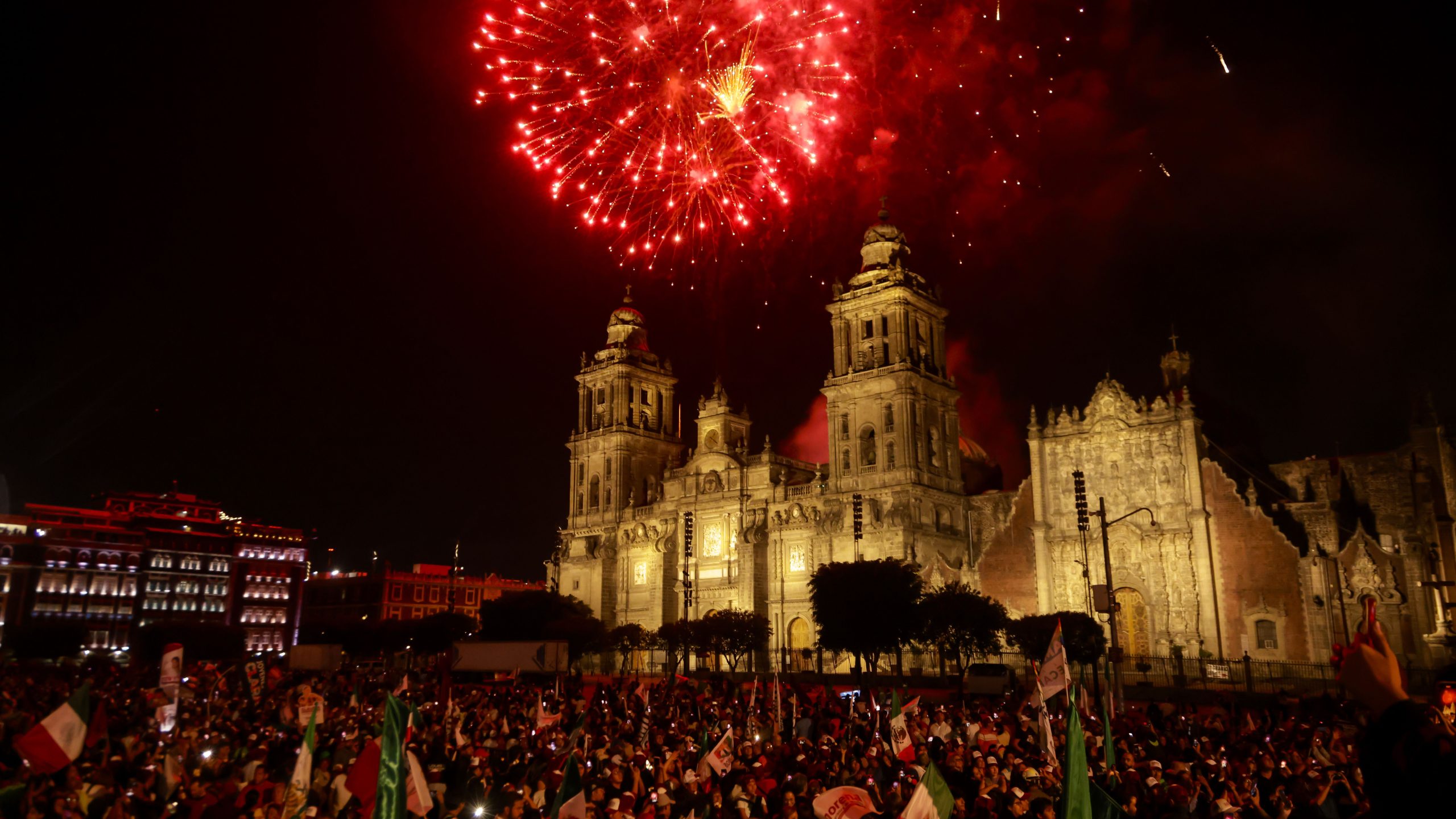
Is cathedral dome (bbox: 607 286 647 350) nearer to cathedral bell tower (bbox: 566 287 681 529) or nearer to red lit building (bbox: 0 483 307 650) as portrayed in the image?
cathedral bell tower (bbox: 566 287 681 529)

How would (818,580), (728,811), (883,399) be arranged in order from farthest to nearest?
1. (883,399)
2. (818,580)
3. (728,811)

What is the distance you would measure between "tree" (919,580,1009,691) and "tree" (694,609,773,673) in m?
13.5

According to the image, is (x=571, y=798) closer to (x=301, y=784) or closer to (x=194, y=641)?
(x=301, y=784)

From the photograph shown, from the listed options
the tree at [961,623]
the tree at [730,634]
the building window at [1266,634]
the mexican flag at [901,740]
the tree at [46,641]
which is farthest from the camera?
the tree at [46,641]

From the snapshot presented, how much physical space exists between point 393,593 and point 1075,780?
128971 millimetres

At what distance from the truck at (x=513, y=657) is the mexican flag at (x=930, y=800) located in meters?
33.5

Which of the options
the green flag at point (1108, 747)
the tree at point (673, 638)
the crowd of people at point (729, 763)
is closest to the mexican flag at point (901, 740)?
the crowd of people at point (729, 763)

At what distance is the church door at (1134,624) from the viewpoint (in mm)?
54375

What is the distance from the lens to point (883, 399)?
222ft

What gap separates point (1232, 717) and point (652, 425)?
216 feet

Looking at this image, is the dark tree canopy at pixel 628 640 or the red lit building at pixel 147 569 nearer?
the dark tree canopy at pixel 628 640

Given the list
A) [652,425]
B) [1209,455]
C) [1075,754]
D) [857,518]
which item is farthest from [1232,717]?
[652,425]

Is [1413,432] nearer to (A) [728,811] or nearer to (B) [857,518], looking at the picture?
(B) [857,518]

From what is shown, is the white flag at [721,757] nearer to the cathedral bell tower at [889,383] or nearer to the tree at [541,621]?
the cathedral bell tower at [889,383]
